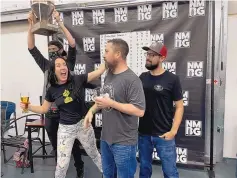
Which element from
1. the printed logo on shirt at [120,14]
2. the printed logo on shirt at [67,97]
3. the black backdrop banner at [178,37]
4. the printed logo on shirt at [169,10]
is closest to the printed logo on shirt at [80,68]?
the black backdrop banner at [178,37]

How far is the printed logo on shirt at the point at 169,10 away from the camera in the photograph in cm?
271

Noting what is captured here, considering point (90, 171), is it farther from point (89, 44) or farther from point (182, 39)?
point (182, 39)

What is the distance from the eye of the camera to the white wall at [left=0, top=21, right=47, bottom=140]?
3861 millimetres

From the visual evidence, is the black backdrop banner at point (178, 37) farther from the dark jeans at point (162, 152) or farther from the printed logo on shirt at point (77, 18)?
the dark jeans at point (162, 152)

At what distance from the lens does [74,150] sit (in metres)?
2.62

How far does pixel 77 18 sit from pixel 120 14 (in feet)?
2.11

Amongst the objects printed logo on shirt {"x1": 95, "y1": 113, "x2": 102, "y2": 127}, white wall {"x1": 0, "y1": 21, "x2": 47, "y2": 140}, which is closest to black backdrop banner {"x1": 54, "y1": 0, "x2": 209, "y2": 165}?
printed logo on shirt {"x1": 95, "y1": 113, "x2": 102, "y2": 127}

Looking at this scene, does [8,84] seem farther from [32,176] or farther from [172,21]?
[172,21]

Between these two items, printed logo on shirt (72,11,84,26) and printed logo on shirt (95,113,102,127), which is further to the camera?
printed logo on shirt (95,113,102,127)

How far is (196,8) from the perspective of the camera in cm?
262

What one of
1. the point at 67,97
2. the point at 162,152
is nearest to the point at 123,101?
the point at 162,152

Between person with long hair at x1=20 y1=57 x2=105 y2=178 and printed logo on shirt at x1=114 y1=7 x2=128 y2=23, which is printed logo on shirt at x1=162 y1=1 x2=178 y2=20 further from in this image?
person with long hair at x1=20 y1=57 x2=105 y2=178

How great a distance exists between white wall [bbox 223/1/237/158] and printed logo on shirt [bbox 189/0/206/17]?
48 cm

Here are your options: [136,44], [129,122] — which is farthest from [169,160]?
[136,44]
